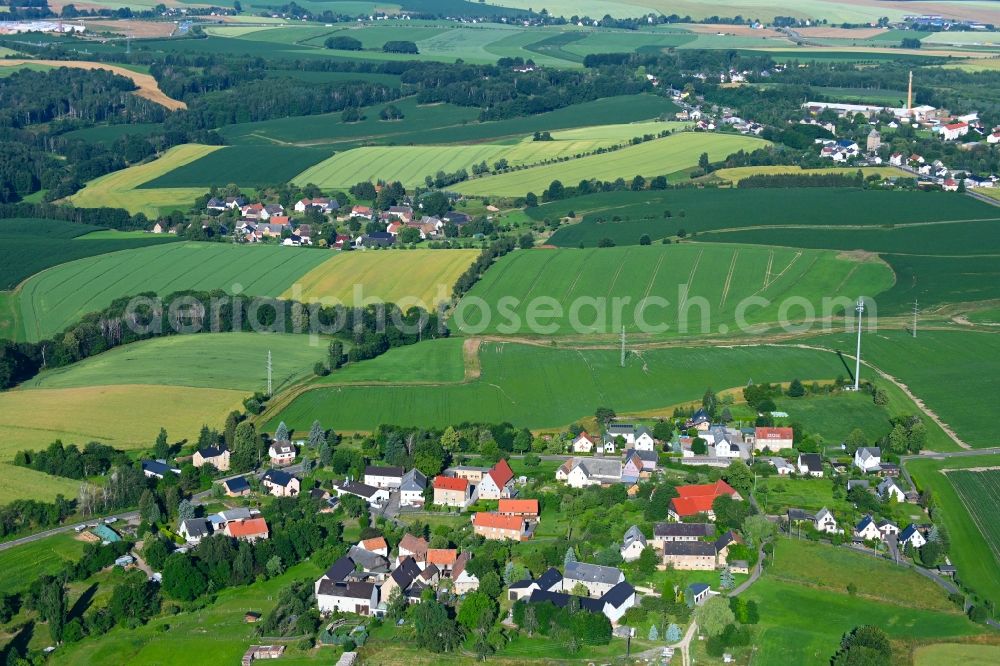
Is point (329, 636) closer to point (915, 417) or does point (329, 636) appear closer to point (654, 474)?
point (654, 474)

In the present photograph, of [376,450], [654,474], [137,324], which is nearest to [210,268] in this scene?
[137,324]

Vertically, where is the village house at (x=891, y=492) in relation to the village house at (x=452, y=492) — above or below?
above

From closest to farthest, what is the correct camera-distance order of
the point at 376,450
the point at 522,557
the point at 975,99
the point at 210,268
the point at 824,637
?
the point at 824,637
the point at 522,557
the point at 376,450
the point at 210,268
the point at 975,99

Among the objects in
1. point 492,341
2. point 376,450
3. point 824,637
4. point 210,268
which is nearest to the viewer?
point 824,637

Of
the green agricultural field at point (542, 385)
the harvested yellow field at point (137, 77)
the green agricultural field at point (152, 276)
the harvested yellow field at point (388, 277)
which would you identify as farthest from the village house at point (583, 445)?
the harvested yellow field at point (137, 77)

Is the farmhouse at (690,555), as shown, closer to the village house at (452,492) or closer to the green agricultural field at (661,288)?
the village house at (452,492)
